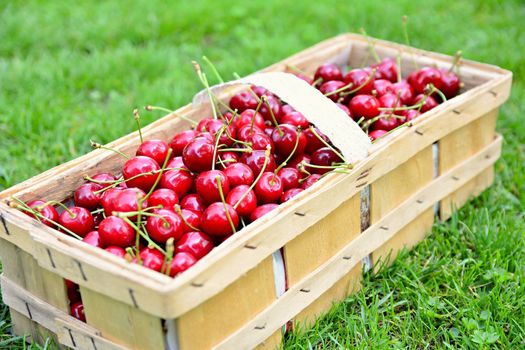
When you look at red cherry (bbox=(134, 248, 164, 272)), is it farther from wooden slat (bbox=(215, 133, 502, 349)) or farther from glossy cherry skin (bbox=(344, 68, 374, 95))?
glossy cherry skin (bbox=(344, 68, 374, 95))

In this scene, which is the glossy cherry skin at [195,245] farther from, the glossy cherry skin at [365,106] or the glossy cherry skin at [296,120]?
the glossy cherry skin at [365,106]

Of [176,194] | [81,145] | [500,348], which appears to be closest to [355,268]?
[500,348]

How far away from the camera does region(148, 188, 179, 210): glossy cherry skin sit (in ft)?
6.29

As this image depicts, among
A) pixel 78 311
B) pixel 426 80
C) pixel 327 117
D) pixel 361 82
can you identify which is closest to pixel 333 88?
pixel 361 82

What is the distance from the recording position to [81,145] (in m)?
3.14

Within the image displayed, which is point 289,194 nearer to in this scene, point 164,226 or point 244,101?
point 164,226

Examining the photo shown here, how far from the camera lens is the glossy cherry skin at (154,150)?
6.81 feet

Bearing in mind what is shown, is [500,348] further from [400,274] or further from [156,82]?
[156,82]

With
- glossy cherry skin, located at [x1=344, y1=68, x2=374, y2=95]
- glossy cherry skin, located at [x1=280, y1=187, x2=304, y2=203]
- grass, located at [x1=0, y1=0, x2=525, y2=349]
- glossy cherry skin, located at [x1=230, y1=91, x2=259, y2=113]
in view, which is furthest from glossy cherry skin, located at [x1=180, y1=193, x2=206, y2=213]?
glossy cherry skin, located at [x1=344, y1=68, x2=374, y2=95]

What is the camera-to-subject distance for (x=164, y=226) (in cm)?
180

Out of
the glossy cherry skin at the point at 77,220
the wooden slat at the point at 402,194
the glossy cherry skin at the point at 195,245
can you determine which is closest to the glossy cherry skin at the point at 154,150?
the glossy cherry skin at the point at 77,220

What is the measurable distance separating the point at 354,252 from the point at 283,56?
1896 mm

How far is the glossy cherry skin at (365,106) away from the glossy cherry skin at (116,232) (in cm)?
91

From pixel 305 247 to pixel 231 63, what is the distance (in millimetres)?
1919
